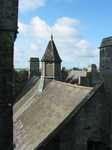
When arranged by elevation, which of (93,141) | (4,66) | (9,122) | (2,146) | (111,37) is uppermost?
(111,37)

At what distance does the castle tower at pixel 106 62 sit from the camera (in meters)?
12.1

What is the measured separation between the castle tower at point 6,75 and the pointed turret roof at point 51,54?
1962cm

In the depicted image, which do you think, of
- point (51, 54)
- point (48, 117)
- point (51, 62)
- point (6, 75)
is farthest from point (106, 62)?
point (51, 54)

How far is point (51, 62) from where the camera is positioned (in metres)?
28.3

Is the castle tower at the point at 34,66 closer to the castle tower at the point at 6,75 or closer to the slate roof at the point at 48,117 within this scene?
the slate roof at the point at 48,117

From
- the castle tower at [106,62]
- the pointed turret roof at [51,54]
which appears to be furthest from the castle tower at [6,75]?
the pointed turret roof at [51,54]

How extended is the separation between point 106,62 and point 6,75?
495cm

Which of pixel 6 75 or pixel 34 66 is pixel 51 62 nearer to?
pixel 34 66

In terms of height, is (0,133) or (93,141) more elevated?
(0,133)

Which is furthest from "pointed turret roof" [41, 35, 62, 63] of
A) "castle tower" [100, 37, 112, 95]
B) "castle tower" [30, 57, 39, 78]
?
"castle tower" [100, 37, 112, 95]

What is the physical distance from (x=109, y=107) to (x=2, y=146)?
5258 mm

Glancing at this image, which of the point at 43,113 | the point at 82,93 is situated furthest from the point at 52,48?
the point at 82,93

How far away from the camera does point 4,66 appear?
8.54 metres

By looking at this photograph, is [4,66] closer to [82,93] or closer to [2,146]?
[2,146]
